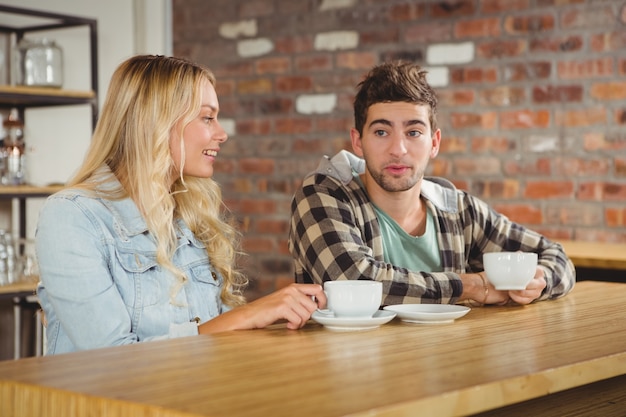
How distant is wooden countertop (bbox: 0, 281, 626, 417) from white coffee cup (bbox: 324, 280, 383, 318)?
5cm

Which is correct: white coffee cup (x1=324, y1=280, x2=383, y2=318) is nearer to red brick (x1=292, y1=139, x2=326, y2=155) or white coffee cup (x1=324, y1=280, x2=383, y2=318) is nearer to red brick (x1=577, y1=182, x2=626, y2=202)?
red brick (x1=577, y1=182, x2=626, y2=202)

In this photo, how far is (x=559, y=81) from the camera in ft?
11.7

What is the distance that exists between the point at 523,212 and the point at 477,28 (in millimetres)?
739

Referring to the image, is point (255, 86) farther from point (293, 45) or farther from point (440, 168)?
point (440, 168)

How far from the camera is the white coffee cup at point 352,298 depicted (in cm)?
172

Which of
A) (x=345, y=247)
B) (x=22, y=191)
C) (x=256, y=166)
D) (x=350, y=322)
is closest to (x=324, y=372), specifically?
(x=350, y=322)

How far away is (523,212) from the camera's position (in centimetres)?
369

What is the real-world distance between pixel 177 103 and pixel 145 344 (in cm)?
61

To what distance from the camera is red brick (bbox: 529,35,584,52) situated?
11.6ft

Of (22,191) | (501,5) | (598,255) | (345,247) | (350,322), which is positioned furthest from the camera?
(501,5)

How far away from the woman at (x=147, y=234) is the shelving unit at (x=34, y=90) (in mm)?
1389

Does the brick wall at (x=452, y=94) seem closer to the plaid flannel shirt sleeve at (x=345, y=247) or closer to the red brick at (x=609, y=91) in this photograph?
the red brick at (x=609, y=91)

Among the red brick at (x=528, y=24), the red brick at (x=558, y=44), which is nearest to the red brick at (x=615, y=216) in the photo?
the red brick at (x=558, y=44)

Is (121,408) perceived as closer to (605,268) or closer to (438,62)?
(605,268)
